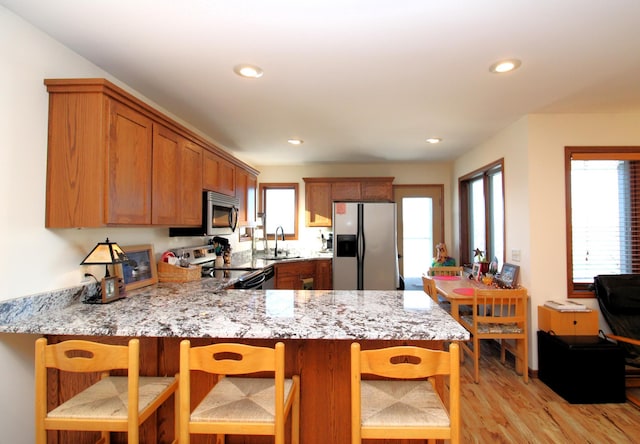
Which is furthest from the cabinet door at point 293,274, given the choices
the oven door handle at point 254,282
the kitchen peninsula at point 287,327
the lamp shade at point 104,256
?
the lamp shade at point 104,256

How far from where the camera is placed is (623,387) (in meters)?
2.45

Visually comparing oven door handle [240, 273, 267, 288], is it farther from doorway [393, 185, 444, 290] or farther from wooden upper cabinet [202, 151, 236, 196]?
doorway [393, 185, 444, 290]

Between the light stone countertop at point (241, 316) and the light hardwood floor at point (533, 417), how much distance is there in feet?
3.55

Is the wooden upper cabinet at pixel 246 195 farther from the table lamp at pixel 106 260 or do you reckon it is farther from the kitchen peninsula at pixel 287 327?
the kitchen peninsula at pixel 287 327

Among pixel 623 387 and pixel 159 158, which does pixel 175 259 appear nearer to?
pixel 159 158

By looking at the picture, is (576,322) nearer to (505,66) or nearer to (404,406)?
(505,66)

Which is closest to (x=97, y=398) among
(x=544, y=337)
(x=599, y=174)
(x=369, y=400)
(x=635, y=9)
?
(x=369, y=400)

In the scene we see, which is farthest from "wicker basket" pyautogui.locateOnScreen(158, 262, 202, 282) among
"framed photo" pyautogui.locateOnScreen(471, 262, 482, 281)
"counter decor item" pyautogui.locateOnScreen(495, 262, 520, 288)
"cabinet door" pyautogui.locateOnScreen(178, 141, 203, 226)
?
"framed photo" pyautogui.locateOnScreen(471, 262, 482, 281)

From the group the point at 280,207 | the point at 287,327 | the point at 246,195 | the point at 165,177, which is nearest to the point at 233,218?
the point at 246,195

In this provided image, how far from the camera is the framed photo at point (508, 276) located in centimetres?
314

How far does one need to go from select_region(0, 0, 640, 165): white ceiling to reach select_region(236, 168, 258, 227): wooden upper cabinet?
819 millimetres

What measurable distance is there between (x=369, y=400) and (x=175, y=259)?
2.02 m

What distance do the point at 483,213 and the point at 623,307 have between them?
171 centimetres

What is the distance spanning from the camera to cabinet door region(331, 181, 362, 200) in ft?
16.3
